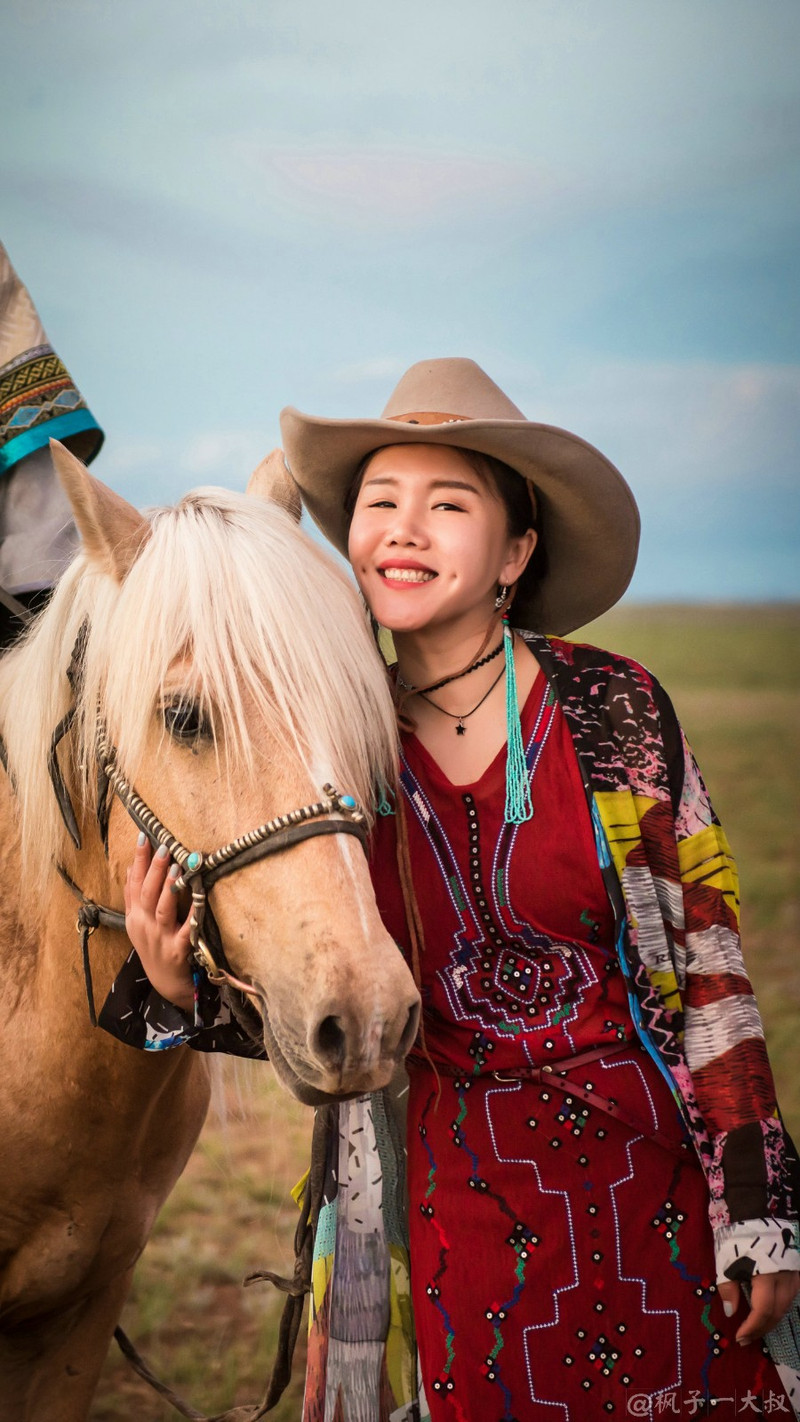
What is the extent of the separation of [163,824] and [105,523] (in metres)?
0.37

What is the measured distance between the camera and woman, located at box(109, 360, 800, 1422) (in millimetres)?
1154

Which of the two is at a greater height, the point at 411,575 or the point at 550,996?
the point at 411,575

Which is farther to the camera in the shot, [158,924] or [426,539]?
[426,539]

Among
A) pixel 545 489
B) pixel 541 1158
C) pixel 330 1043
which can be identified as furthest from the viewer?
pixel 545 489

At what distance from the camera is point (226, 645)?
111 cm

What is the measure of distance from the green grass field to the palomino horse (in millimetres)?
316

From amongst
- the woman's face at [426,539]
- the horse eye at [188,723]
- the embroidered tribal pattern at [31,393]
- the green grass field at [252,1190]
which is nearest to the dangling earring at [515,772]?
the woman's face at [426,539]

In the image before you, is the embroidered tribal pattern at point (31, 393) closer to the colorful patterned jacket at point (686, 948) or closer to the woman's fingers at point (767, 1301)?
the colorful patterned jacket at point (686, 948)

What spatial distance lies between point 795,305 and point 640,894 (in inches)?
292

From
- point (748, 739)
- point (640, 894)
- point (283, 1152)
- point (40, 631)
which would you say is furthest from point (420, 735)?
point (748, 739)

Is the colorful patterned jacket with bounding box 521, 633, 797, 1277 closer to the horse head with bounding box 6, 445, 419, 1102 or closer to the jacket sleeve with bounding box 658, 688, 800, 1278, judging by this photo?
the jacket sleeve with bounding box 658, 688, 800, 1278

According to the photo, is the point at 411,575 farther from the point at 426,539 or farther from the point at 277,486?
the point at 277,486

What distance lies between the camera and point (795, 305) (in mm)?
7430

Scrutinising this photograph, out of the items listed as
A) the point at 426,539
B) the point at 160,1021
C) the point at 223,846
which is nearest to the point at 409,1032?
the point at 223,846
